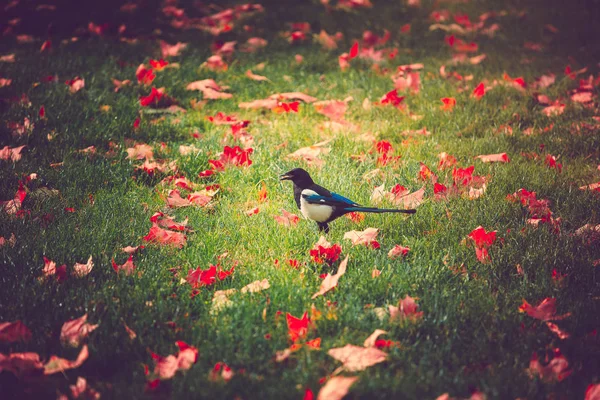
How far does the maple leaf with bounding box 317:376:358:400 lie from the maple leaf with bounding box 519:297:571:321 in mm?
827

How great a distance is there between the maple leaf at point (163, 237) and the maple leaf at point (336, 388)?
1.16 meters

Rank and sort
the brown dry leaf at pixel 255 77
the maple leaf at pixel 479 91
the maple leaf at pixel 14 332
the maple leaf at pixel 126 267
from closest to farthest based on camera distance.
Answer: the maple leaf at pixel 14 332, the maple leaf at pixel 126 267, the maple leaf at pixel 479 91, the brown dry leaf at pixel 255 77

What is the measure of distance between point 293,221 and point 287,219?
1.3 inches

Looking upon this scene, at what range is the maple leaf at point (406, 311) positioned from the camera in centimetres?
220

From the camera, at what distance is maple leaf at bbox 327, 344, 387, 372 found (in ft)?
6.43

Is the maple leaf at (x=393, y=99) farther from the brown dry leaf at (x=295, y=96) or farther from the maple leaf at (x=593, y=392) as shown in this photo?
the maple leaf at (x=593, y=392)

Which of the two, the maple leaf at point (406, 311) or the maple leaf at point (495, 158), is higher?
the maple leaf at point (406, 311)

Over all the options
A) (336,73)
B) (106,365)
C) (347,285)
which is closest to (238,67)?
(336,73)

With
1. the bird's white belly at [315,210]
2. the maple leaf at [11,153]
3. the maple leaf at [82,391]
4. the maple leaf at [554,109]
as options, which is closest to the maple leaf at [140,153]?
the maple leaf at [11,153]

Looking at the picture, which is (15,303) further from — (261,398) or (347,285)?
(347,285)

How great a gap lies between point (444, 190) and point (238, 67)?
9.22 ft

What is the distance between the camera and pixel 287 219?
292cm

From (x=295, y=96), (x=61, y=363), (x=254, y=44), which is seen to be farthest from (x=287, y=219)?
(x=254, y=44)

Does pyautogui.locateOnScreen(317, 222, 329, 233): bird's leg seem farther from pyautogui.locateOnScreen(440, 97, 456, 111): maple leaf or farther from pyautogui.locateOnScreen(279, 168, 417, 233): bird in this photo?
pyautogui.locateOnScreen(440, 97, 456, 111): maple leaf
